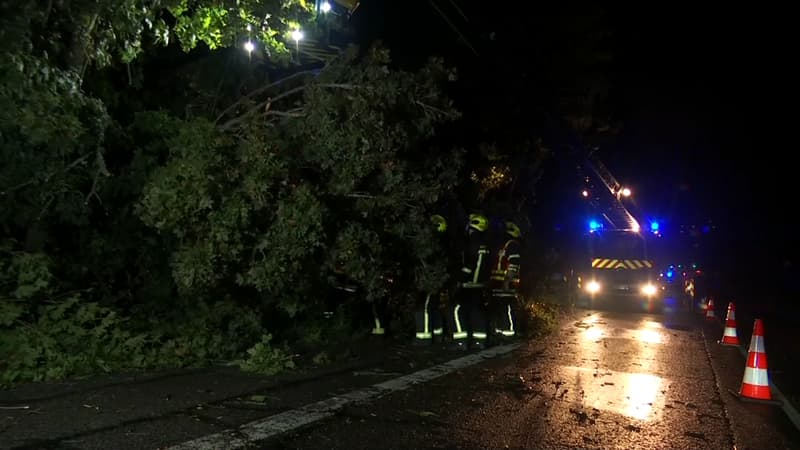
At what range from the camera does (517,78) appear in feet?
56.0

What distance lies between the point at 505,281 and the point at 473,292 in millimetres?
732

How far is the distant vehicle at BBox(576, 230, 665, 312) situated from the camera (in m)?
18.5

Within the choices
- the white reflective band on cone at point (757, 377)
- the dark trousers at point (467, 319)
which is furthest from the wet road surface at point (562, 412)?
the dark trousers at point (467, 319)

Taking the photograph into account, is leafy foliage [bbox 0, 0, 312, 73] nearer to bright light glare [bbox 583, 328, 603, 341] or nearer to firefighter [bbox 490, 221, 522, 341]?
Answer: firefighter [bbox 490, 221, 522, 341]

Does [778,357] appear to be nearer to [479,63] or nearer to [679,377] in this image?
[679,377]

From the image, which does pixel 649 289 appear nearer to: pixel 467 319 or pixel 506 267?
pixel 506 267

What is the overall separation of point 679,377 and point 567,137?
13.3m

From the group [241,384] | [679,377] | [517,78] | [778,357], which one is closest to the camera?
[241,384]

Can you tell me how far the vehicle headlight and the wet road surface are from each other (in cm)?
933

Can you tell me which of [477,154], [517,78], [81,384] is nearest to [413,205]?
[81,384]

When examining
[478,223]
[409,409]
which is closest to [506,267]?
[478,223]

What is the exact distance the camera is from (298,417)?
17.9ft

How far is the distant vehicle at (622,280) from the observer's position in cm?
1845

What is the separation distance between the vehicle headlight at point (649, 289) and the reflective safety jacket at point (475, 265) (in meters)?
10.1
